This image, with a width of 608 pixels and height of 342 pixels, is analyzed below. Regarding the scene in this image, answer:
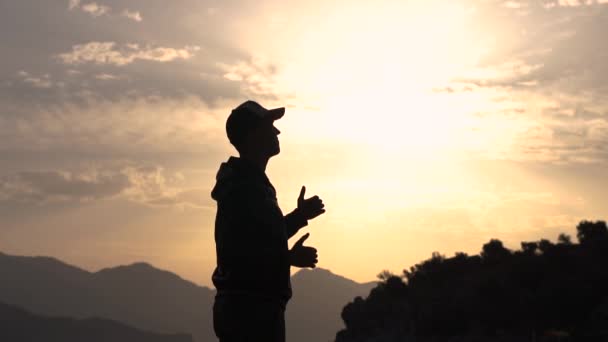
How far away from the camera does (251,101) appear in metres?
6.54

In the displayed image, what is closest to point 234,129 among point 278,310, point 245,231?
point 245,231

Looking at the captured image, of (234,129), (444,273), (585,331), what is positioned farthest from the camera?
(444,273)

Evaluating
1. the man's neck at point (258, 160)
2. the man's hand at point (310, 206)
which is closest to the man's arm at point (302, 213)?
the man's hand at point (310, 206)

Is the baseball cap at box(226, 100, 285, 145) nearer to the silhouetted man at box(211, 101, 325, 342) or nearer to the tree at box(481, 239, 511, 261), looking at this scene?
the silhouetted man at box(211, 101, 325, 342)

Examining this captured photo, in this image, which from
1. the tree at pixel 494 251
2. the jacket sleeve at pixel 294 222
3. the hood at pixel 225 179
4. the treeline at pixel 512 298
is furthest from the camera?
the tree at pixel 494 251

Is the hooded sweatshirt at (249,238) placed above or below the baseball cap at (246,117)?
below

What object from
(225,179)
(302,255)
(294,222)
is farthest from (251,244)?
(294,222)

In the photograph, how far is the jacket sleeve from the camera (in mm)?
6887

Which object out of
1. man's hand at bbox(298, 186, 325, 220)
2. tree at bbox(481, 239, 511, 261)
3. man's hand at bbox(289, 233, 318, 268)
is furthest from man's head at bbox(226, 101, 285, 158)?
tree at bbox(481, 239, 511, 261)

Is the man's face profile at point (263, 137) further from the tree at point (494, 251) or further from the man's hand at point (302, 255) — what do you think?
the tree at point (494, 251)

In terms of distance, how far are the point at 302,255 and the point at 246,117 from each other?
1215 mm

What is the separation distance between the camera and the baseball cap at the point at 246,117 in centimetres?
646

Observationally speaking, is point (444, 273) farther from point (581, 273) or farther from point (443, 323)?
point (581, 273)

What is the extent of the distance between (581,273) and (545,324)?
15.9ft
